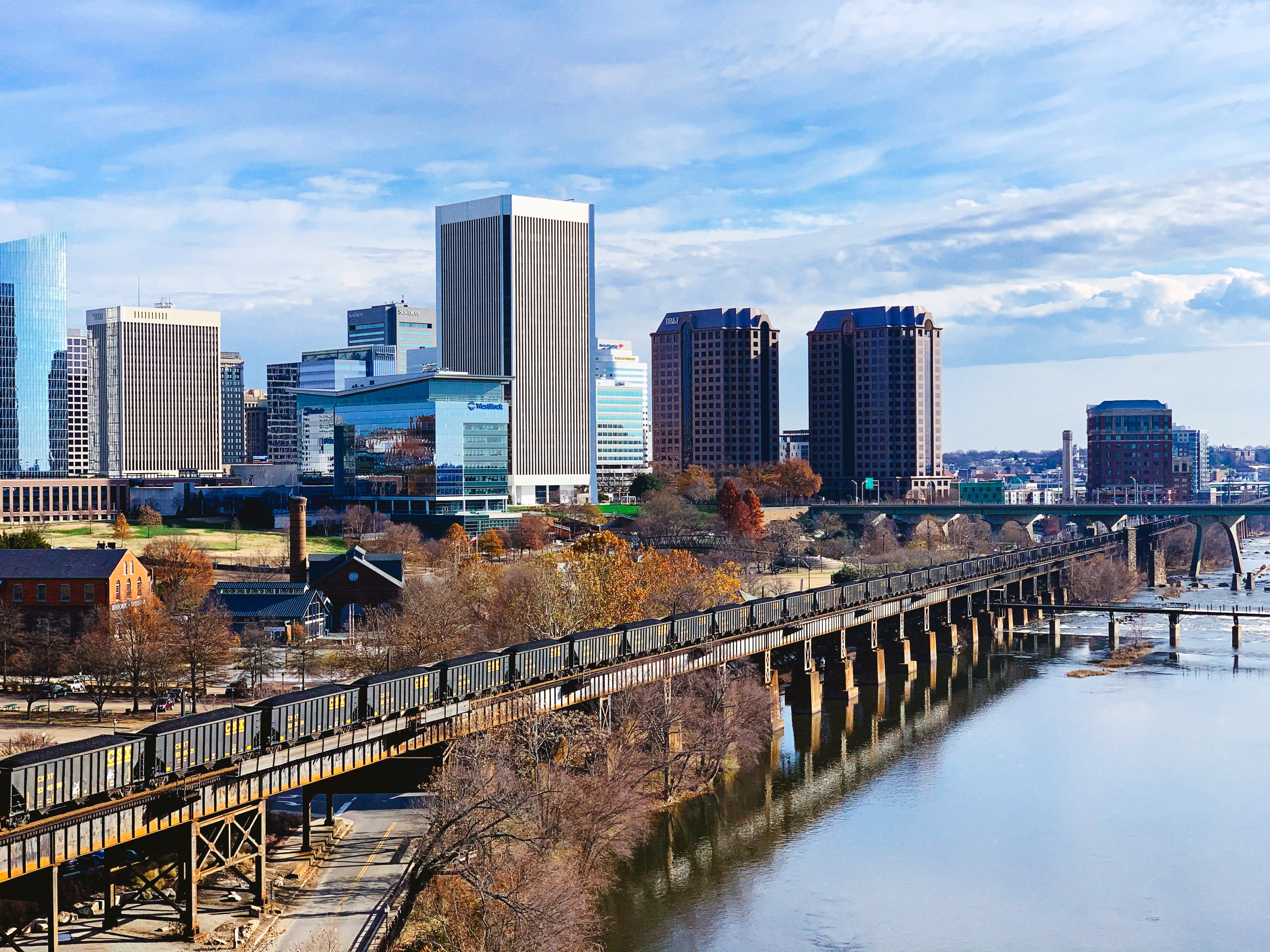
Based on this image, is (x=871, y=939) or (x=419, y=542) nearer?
(x=871, y=939)

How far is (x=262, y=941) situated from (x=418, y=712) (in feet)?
41.2

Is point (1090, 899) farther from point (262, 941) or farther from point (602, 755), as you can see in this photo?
point (262, 941)

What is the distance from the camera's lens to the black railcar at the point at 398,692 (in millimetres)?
46562

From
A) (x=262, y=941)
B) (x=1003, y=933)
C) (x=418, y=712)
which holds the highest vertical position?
(x=418, y=712)

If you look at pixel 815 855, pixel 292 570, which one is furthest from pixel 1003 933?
pixel 292 570

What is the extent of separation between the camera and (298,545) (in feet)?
395

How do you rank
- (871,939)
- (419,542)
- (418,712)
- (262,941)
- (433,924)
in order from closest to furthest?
(262,941)
(433,924)
(871,939)
(418,712)
(419,542)

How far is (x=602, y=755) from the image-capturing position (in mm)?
57531

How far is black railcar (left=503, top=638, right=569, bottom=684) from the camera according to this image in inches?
2237

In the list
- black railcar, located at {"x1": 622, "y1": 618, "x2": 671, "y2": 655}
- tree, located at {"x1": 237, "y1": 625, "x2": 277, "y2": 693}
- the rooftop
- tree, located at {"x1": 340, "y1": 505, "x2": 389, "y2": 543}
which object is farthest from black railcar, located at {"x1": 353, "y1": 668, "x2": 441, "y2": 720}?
tree, located at {"x1": 340, "y1": 505, "x2": 389, "y2": 543}

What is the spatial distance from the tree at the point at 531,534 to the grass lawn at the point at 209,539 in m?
23.1

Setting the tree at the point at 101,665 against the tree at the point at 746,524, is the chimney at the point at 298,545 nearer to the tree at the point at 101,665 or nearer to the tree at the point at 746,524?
the tree at the point at 101,665

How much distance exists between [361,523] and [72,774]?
154 m

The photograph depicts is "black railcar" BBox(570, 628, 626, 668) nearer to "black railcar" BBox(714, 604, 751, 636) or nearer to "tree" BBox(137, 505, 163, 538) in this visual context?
"black railcar" BBox(714, 604, 751, 636)
